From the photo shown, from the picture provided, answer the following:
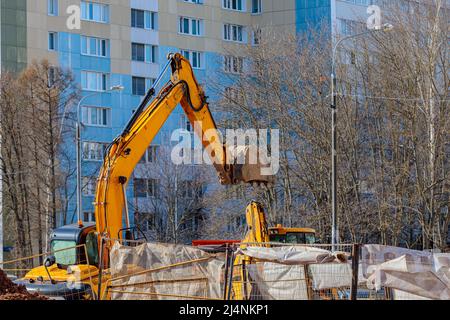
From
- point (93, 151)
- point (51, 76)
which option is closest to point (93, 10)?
point (93, 151)

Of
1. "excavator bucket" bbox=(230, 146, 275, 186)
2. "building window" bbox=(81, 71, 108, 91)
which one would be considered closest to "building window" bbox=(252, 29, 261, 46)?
"building window" bbox=(81, 71, 108, 91)

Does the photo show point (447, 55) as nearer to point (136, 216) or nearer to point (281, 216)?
point (281, 216)

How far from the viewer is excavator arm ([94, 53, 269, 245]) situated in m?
20.6

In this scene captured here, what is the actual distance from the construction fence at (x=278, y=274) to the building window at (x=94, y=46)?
46205 millimetres

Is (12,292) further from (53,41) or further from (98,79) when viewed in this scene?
(98,79)

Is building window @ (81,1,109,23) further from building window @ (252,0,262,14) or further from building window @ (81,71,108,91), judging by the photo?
building window @ (252,0,262,14)

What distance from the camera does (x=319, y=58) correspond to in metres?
48.2

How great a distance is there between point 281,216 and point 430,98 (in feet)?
34.6

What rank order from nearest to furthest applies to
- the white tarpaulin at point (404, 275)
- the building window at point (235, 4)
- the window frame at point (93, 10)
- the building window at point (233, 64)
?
the white tarpaulin at point (404, 275)
the building window at point (233, 64)
the window frame at point (93, 10)
the building window at point (235, 4)

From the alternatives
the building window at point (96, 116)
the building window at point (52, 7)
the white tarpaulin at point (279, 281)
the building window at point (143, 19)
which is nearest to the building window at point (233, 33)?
the building window at point (143, 19)

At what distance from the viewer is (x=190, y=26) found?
65.7m

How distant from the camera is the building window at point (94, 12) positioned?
61438 millimetres

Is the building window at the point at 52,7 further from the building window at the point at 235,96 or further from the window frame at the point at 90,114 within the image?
the building window at the point at 235,96

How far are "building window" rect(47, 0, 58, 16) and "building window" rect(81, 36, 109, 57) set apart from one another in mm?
2458
